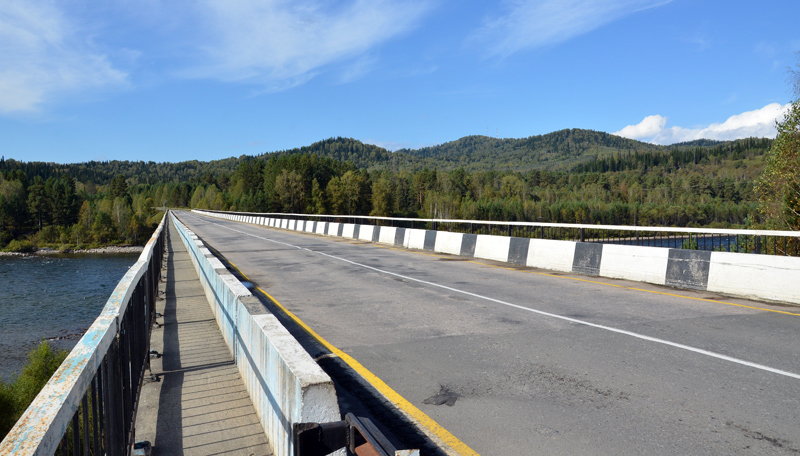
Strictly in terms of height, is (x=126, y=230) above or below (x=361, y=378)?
below

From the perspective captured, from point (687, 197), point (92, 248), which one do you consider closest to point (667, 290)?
point (92, 248)

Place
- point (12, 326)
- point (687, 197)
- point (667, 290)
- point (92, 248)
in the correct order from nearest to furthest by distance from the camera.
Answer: point (667, 290) < point (12, 326) < point (92, 248) < point (687, 197)

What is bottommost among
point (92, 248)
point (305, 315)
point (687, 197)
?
point (92, 248)

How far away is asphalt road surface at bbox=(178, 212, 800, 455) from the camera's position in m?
3.93

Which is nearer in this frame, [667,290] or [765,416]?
[765,416]

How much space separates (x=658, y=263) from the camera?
11.1 metres

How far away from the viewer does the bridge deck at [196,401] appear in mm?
4379

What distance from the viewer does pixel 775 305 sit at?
8.55 m

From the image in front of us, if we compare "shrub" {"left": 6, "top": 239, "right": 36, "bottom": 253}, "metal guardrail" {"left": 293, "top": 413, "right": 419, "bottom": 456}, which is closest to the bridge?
"metal guardrail" {"left": 293, "top": 413, "right": 419, "bottom": 456}

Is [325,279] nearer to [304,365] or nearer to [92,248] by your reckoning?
[304,365]

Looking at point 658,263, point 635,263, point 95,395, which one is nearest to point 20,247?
point 635,263

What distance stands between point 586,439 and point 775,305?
6.74 meters

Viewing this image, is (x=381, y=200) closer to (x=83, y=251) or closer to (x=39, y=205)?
(x=83, y=251)

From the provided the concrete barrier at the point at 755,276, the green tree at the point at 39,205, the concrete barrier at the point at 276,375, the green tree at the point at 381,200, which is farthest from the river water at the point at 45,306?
the green tree at the point at 39,205
